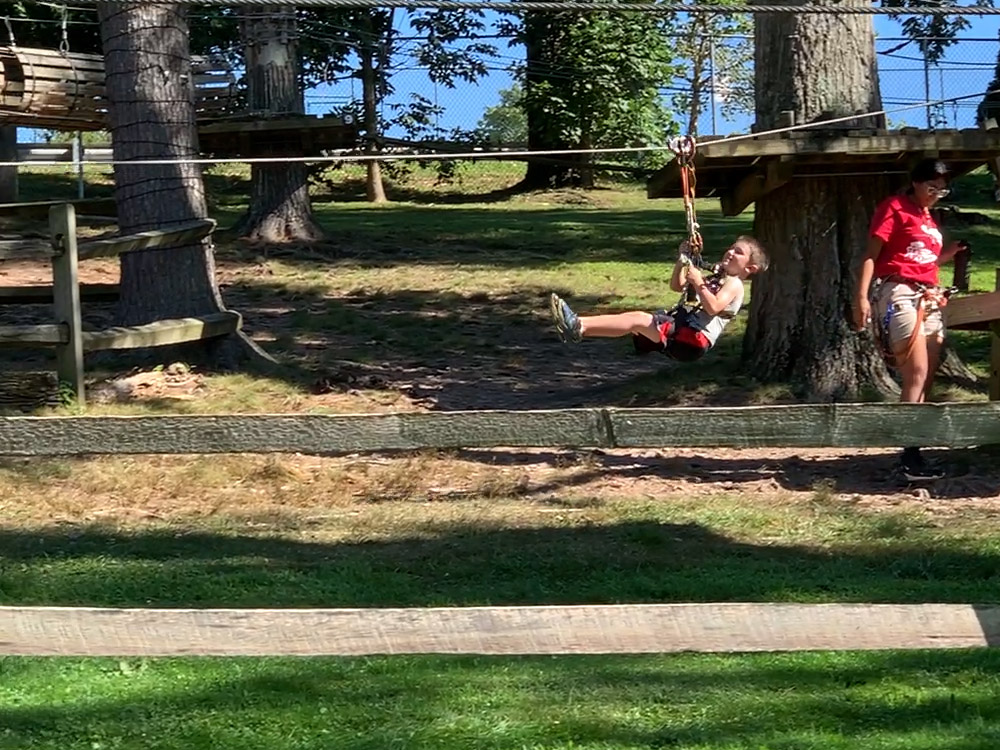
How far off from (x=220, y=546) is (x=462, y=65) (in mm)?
18448

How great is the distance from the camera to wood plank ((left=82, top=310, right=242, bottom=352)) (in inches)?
399

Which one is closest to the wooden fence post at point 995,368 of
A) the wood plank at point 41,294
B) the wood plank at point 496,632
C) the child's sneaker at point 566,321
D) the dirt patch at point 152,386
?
the child's sneaker at point 566,321

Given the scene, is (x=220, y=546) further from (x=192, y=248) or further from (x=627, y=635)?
(x=192, y=248)

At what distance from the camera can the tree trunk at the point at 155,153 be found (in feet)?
35.6

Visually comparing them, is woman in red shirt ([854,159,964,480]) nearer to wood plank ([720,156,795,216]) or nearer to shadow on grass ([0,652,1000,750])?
wood plank ([720,156,795,216])

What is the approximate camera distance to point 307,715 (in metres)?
4.53

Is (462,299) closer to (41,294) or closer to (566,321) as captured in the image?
(41,294)

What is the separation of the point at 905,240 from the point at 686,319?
1.34 m

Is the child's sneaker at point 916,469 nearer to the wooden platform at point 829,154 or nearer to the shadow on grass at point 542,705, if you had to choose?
the wooden platform at point 829,154

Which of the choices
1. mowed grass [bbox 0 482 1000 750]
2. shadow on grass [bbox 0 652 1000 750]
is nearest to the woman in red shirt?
mowed grass [bbox 0 482 1000 750]

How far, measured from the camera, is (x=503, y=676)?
494cm

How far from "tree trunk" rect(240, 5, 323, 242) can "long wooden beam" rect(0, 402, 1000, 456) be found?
11.1 meters

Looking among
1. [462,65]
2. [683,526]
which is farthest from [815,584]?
[462,65]

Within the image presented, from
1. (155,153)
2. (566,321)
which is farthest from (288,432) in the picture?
(155,153)
